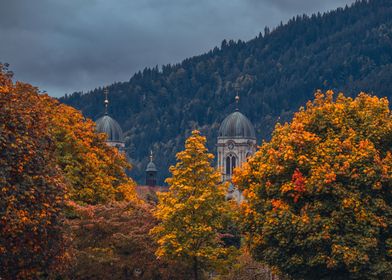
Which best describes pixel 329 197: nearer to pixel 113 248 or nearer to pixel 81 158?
pixel 113 248

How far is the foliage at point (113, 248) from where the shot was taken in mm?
54969

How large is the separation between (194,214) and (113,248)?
18.6 ft

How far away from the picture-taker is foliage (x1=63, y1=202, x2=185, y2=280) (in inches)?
2164

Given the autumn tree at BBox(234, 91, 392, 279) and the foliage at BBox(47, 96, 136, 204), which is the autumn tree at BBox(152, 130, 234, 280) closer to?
the autumn tree at BBox(234, 91, 392, 279)

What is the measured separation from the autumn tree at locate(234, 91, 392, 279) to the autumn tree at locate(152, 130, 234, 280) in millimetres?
4836

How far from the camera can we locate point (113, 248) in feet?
185

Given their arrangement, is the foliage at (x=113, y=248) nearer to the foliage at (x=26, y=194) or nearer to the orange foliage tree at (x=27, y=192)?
the orange foliage tree at (x=27, y=192)

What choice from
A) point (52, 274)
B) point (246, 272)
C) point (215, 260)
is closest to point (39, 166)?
point (52, 274)

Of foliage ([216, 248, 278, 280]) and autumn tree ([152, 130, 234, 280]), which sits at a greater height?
autumn tree ([152, 130, 234, 280])

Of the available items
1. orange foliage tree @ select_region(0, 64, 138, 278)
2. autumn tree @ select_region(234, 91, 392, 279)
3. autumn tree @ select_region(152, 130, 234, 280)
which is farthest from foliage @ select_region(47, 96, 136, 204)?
orange foliage tree @ select_region(0, 64, 138, 278)

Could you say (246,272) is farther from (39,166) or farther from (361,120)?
(39,166)

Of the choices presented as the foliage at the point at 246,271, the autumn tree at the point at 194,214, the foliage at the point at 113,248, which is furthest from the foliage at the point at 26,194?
the foliage at the point at 246,271

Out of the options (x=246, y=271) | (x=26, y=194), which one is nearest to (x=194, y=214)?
(x=246, y=271)

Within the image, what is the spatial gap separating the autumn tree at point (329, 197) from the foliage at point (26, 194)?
11.0m
